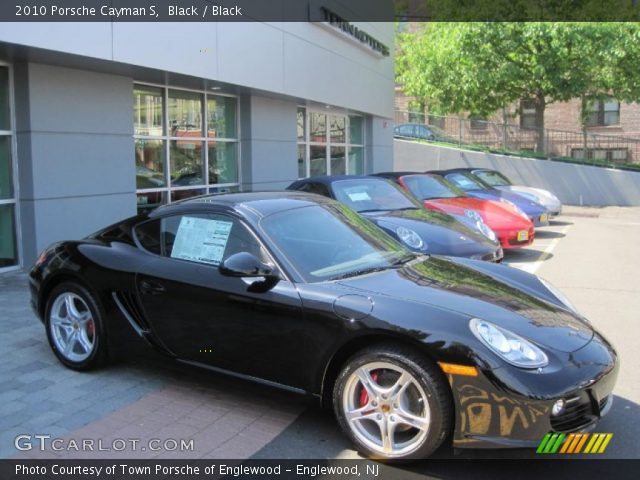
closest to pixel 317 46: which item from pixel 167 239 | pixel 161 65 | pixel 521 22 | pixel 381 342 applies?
pixel 161 65

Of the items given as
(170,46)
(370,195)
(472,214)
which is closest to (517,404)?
Answer: (370,195)

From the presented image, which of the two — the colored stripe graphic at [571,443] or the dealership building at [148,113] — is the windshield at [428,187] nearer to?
the dealership building at [148,113]

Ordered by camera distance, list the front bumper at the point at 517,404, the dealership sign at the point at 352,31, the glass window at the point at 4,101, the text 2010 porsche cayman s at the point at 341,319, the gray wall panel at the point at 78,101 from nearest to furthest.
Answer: the front bumper at the point at 517,404, the text 2010 porsche cayman s at the point at 341,319, the glass window at the point at 4,101, the gray wall panel at the point at 78,101, the dealership sign at the point at 352,31

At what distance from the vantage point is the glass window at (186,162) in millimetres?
11688

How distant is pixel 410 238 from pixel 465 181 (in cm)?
686

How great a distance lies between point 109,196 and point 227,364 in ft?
20.2

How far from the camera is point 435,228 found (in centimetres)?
805

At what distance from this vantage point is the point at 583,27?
2084 centimetres

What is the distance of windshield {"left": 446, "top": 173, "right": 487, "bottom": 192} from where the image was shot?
1384 centimetres

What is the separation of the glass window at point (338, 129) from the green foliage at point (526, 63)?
603 centimetres

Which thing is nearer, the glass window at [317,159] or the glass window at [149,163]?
the glass window at [149,163]

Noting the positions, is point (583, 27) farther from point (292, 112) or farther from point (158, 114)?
point (158, 114)

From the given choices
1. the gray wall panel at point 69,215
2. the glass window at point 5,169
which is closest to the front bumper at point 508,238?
the gray wall panel at point 69,215

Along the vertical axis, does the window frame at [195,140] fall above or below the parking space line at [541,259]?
above
